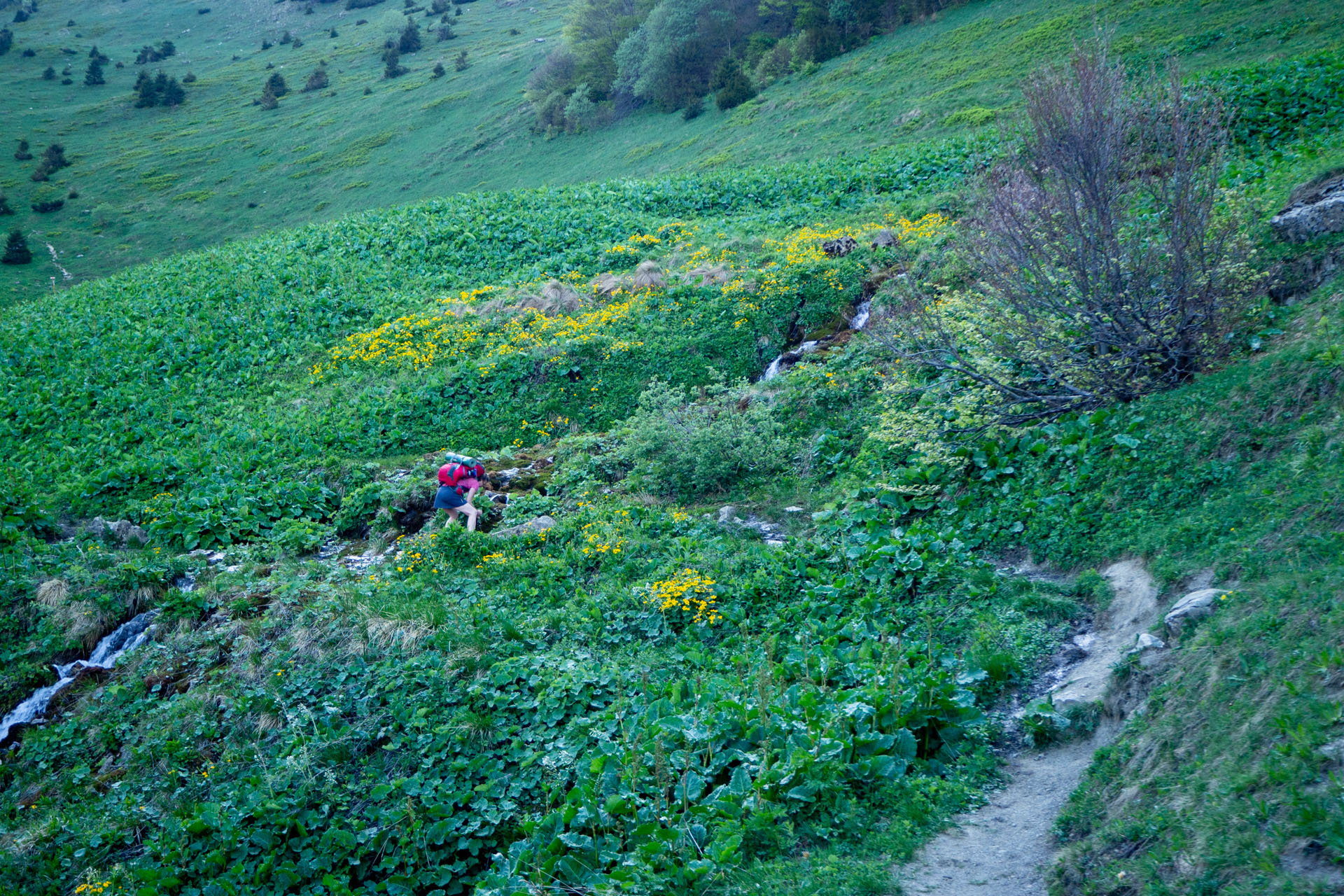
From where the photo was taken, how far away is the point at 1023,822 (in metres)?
4.73

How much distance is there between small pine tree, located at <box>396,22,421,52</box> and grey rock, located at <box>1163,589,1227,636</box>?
81.0 m

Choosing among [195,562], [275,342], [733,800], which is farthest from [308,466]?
[733,800]

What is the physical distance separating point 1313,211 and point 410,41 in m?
78.0

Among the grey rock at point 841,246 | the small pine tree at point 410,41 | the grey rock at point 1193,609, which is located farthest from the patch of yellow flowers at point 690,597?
the small pine tree at point 410,41

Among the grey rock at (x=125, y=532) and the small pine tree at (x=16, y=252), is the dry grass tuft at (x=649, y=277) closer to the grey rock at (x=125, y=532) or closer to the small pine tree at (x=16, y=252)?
the grey rock at (x=125, y=532)

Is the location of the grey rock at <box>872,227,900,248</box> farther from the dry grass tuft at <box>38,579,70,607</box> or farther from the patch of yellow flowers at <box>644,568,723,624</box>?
the dry grass tuft at <box>38,579,70,607</box>

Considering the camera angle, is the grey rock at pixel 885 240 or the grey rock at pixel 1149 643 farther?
the grey rock at pixel 885 240

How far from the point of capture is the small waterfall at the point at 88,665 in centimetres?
959

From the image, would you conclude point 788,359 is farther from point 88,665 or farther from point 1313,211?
point 88,665

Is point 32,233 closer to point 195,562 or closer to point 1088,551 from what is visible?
A: point 195,562

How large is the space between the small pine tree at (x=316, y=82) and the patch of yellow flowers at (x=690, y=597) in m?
74.5

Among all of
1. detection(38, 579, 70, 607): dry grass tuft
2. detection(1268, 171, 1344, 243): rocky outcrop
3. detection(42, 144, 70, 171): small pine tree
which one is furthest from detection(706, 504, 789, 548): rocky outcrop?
detection(42, 144, 70, 171): small pine tree

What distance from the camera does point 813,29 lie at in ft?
137

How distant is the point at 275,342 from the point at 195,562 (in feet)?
34.2
